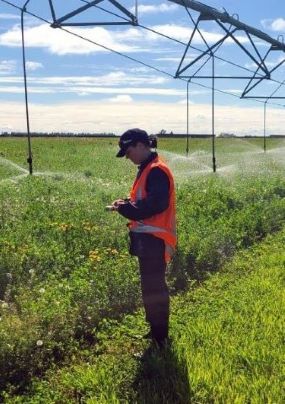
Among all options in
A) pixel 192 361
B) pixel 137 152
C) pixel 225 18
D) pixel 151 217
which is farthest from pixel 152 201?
pixel 225 18

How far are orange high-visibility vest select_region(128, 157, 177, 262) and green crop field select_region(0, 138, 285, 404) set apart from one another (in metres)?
0.91

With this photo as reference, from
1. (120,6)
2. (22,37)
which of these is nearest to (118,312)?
(120,6)

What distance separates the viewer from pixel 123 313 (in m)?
6.06

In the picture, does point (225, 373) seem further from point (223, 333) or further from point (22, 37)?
point (22, 37)

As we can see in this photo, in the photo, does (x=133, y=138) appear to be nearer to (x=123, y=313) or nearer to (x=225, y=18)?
(x=123, y=313)

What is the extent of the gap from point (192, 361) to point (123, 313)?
1.62 meters

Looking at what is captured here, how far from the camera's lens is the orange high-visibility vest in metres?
4.89

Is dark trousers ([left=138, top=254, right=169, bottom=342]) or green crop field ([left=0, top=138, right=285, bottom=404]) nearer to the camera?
green crop field ([left=0, top=138, right=285, bottom=404])

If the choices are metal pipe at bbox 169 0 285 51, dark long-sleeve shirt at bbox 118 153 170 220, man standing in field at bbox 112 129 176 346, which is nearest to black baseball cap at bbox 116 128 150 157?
man standing in field at bbox 112 129 176 346

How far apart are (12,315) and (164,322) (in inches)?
53.6

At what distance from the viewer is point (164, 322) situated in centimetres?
511

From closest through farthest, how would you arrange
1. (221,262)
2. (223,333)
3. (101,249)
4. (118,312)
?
(223,333) < (118,312) < (101,249) < (221,262)

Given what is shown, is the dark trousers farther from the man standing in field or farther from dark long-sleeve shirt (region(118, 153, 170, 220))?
dark long-sleeve shirt (region(118, 153, 170, 220))

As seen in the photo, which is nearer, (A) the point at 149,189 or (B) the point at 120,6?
(A) the point at 149,189
